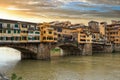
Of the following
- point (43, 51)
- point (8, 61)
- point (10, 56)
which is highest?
point (43, 51)

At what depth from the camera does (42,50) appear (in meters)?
34.3

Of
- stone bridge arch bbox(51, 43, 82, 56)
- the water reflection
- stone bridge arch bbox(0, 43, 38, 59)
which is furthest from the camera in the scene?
stone bridge arch bbox(51, 43, 82, 56)

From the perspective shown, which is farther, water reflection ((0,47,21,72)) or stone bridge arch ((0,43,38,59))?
stone bridge arch ((0,43,38,59))

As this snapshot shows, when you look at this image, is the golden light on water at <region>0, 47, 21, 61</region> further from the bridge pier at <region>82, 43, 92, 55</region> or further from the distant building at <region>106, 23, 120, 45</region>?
the distant building at <region>106, 23, 120, 45</region>

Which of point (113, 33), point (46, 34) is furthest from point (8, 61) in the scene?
→ point (113, 33)

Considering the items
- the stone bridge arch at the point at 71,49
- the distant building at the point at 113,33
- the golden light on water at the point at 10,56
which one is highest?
the distant building at the point at 113,33

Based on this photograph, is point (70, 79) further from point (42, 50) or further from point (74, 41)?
point (74, 41)

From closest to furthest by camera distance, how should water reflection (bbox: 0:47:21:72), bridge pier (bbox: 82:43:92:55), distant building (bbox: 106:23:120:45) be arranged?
water reflection (bbox: 0:47:21:72), bridge pier (bbox: 82:43:92:55), distant building (bbox: 106:23:120:45)

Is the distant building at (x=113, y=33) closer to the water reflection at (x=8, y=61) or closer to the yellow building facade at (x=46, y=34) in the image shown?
the water reflection at (x=8, y=61)

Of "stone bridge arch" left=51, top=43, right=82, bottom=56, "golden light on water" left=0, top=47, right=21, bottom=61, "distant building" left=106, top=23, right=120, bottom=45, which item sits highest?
"distant building" left=106, top=23, right=120, bottom=45

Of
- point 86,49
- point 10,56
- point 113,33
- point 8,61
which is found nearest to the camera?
point 8,61

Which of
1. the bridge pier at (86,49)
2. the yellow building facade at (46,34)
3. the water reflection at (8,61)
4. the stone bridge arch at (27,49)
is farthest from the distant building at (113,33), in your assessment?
the stone bridge arch at (27,49)

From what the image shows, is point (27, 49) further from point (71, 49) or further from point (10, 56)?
point (71, 49)

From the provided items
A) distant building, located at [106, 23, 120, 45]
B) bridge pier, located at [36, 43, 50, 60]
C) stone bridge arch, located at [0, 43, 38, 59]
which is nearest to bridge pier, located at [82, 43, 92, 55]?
bridge pier, located at [36, 43, 50, 60]
